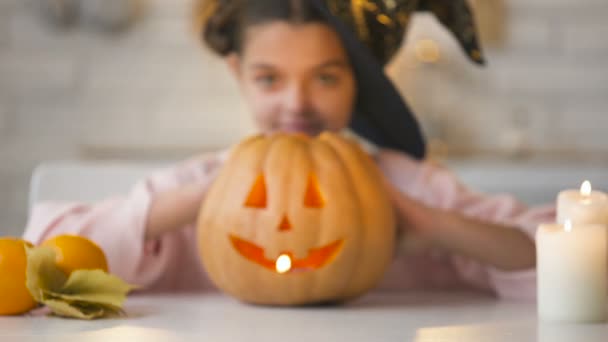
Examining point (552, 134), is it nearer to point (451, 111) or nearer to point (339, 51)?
point (451, 111)

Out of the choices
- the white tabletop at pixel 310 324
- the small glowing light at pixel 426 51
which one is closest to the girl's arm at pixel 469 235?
the white tabletop at pixel 310 324

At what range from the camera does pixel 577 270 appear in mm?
788

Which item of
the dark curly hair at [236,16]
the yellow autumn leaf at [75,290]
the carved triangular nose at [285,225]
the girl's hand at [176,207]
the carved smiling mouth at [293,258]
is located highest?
the dark curly hair at [236,16]

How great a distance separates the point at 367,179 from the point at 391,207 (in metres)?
0.05

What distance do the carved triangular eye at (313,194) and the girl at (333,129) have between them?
0.15 meters

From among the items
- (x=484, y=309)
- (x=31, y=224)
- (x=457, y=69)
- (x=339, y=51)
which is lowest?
(x=484, y=309)

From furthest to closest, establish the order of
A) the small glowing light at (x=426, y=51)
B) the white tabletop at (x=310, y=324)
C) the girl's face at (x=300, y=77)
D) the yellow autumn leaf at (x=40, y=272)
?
the small glowing light at (x=426, y=51) → the girl's face at (x=300, y=77) → the yellow autumn leaf at (x=40, y=272) → the white tabletop at (x=310, y=324)

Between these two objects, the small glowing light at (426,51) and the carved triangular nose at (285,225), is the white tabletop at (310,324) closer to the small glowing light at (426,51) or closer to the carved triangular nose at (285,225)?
the carved triangular nose at (285,225)

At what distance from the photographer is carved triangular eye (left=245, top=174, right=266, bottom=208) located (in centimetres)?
97

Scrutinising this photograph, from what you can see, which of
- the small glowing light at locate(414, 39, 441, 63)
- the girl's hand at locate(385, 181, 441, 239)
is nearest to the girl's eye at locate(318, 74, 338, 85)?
the girl's hand at locate(385, 181, 441, 239)

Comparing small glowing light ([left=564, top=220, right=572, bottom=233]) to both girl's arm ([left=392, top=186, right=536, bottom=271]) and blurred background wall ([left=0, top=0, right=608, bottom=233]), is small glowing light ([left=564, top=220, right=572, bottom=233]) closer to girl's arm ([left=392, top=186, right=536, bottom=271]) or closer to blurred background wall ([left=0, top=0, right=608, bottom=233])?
girl's arm ([left=392, top=186, right=536, bottom=271])

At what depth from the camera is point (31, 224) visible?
1.20 meters

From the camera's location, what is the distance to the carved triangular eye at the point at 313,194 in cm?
97

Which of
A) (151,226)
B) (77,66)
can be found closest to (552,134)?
(77,66)
